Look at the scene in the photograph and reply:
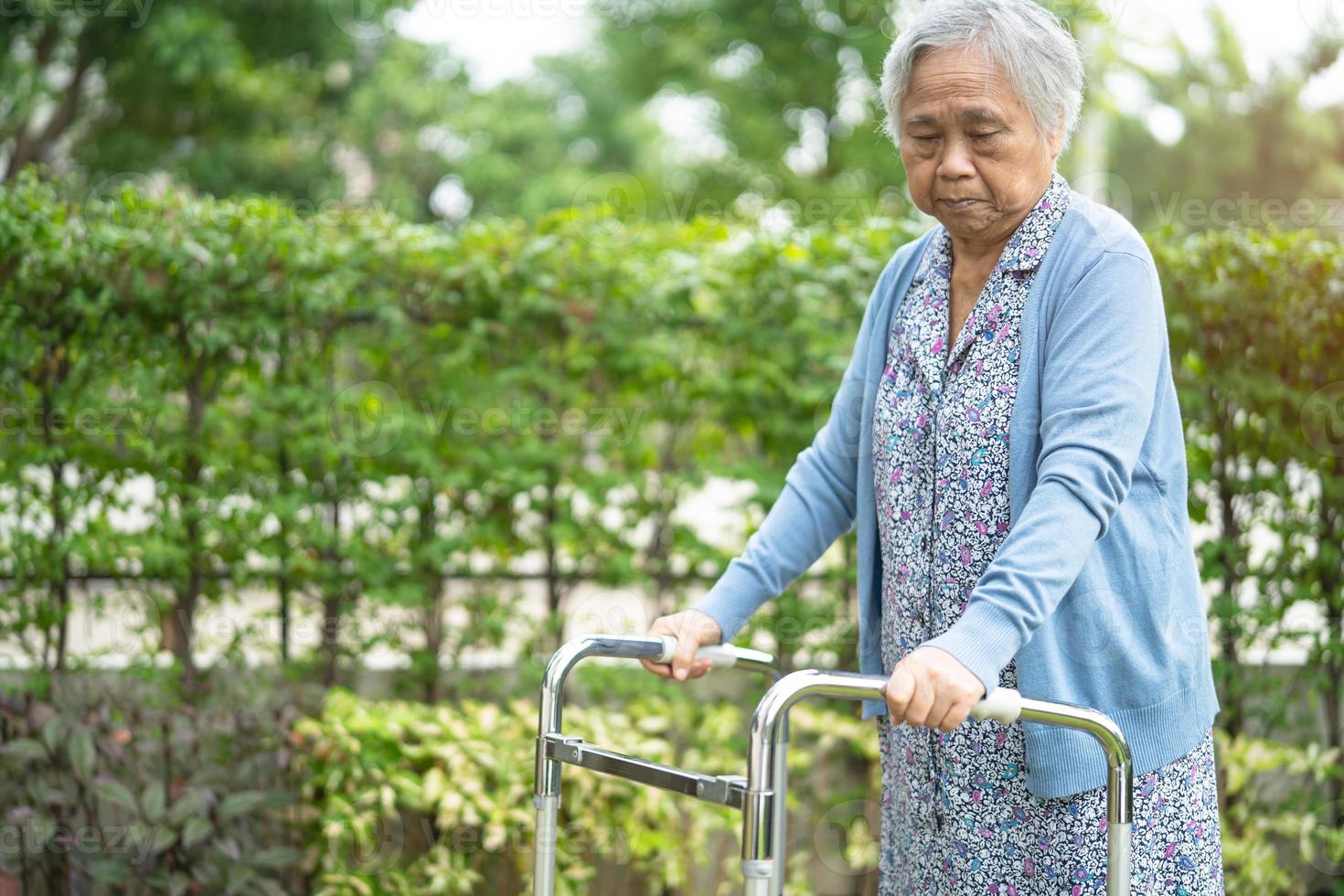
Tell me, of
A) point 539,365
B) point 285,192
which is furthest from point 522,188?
point 539,365

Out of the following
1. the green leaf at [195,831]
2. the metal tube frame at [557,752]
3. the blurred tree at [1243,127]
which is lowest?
the green leaf at [195,831]

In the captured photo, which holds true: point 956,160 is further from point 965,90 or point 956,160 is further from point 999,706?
point 999,706

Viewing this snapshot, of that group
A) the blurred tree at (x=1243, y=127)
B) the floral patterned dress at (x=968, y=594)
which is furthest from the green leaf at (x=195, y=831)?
the blurred tree at (x=1243, y=127)

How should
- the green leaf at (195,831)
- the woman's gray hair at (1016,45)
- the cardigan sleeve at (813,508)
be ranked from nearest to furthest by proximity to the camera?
the woman's gray hair at (1016,45), the cardigan sleeve at (813,508), the green leaf at (195,831)

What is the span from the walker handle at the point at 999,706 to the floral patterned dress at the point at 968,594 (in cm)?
33

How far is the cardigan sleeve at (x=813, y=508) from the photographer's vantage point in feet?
6.51

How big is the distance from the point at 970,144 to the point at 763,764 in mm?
863

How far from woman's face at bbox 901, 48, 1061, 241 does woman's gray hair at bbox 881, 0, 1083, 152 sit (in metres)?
0.01

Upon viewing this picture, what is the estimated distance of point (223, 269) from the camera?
3.44 meters

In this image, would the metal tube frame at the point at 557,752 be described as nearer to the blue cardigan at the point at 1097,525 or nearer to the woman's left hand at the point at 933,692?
the woman's left hand at the point at 933,692

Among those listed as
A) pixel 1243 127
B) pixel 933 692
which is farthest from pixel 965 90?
pixel 1243 127

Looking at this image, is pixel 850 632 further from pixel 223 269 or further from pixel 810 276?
pixel 223 269

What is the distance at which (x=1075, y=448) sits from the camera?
1567mm

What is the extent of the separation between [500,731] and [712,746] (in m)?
0.61
